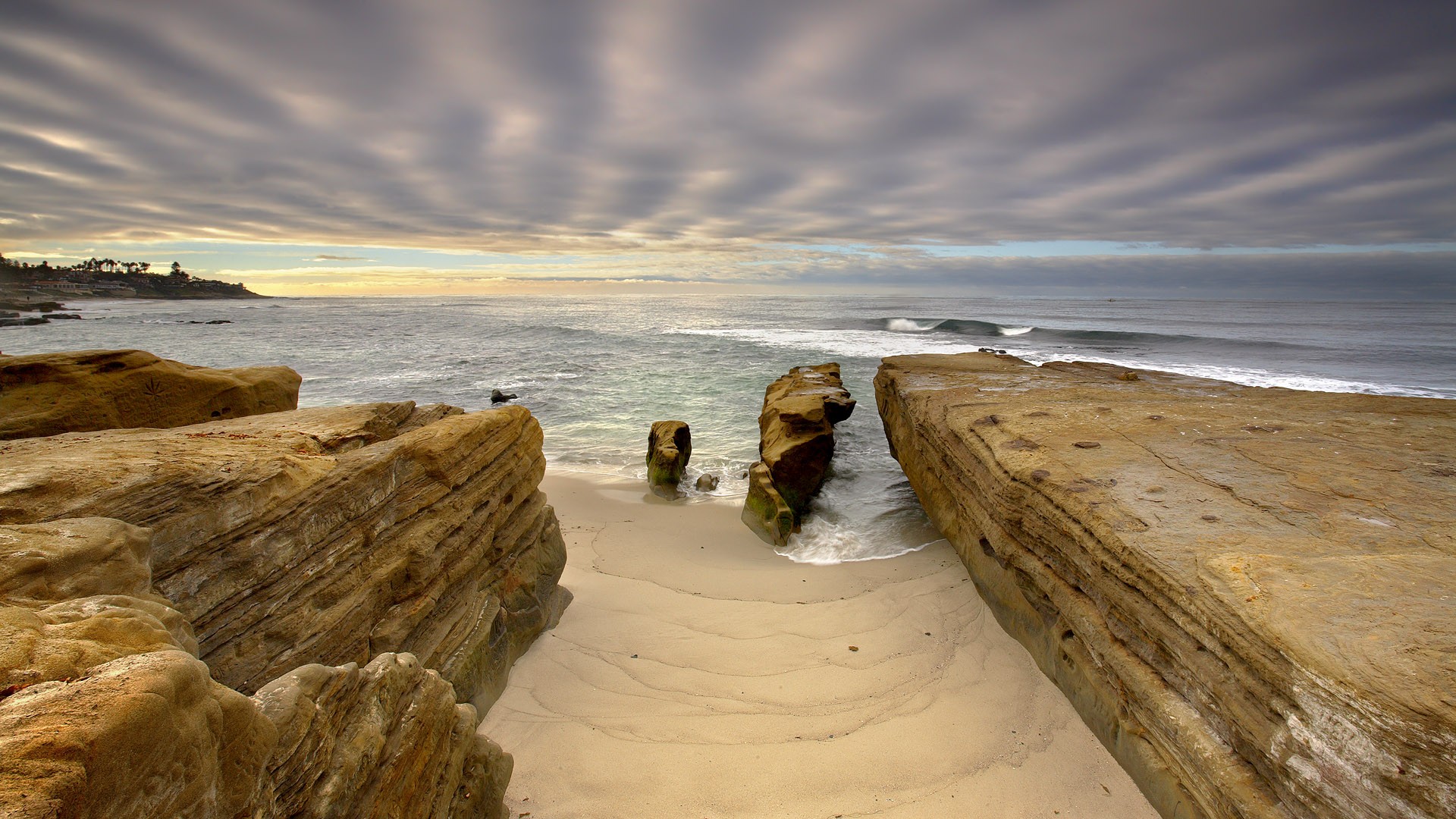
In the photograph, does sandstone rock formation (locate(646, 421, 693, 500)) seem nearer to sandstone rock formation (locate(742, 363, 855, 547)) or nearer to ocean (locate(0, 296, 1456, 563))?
ocean (locate(0, 296, 1456, 563))

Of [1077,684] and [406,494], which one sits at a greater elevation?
[406,494]

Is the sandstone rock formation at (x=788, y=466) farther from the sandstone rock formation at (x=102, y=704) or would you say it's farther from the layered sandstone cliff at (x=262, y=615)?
the sandstone rock formation at (x=102, y=704)

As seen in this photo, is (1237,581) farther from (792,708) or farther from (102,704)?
(102,704)

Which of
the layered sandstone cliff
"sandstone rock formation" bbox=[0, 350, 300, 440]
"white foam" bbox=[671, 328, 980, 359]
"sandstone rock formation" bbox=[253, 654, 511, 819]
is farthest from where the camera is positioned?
"white foam" bbox=[671, 328, 980, 359]

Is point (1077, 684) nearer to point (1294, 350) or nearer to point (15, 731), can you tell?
point (15, 731)

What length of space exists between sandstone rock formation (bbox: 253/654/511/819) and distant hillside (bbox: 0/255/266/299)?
102477 mm

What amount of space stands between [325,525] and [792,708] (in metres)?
3.12

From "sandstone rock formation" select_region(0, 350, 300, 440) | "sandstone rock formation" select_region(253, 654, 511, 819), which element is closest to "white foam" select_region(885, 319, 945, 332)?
"sandstone rock formation" select_region(0, 350, 300, 440)

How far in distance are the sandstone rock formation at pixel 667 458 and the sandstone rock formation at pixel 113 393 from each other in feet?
15.8

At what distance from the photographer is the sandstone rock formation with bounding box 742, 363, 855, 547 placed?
7.46 m

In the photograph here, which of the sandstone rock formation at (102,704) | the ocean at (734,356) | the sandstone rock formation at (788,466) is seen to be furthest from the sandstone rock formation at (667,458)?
the sandstone rock formation at (102,704)

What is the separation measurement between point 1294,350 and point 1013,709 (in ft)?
100

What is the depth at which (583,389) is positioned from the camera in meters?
17.8

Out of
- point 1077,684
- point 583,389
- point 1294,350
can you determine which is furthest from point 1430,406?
point 1294,350
